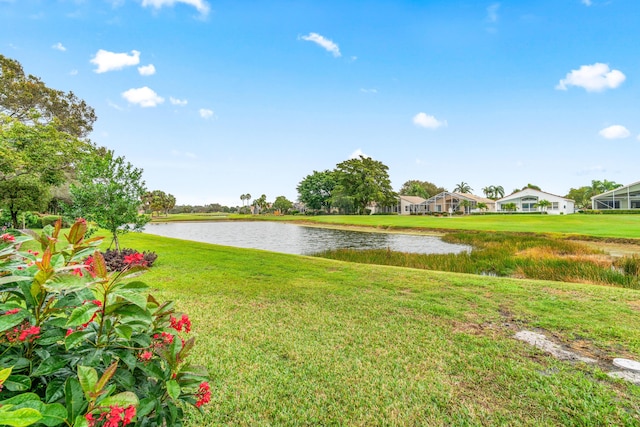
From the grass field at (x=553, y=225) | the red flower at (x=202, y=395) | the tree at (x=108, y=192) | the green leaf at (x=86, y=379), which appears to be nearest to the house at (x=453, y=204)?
the grass field at (x=553, y=225)

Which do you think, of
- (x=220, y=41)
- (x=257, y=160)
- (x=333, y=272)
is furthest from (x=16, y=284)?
(x=257, y=160)

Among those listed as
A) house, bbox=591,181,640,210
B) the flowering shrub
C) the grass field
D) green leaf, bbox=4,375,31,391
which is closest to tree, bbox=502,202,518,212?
house, bbox=591,181,640,210

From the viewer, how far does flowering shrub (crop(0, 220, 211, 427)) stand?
34.1 inches

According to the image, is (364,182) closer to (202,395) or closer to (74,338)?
(202,395)

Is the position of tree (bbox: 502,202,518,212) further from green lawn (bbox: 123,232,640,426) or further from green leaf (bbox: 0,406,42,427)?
green leaf (bbox: 0,406,42,427)

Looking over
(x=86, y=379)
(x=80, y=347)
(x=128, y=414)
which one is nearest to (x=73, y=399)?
(x=86, y=379)

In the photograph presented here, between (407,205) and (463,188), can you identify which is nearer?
(407,205)

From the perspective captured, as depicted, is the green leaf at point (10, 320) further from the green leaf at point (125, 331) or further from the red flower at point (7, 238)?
the red flower at point (7, 238)

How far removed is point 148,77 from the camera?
16625mm

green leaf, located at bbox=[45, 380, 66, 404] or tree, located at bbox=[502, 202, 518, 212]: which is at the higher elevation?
tree, located at bbox=[502, 202, 518, 212]

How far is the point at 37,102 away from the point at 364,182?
146 feet

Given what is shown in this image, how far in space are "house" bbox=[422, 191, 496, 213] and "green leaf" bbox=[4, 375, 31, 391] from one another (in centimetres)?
5535

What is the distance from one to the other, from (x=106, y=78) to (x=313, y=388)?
63.7 feet

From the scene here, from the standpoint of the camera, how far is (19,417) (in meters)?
0.63
